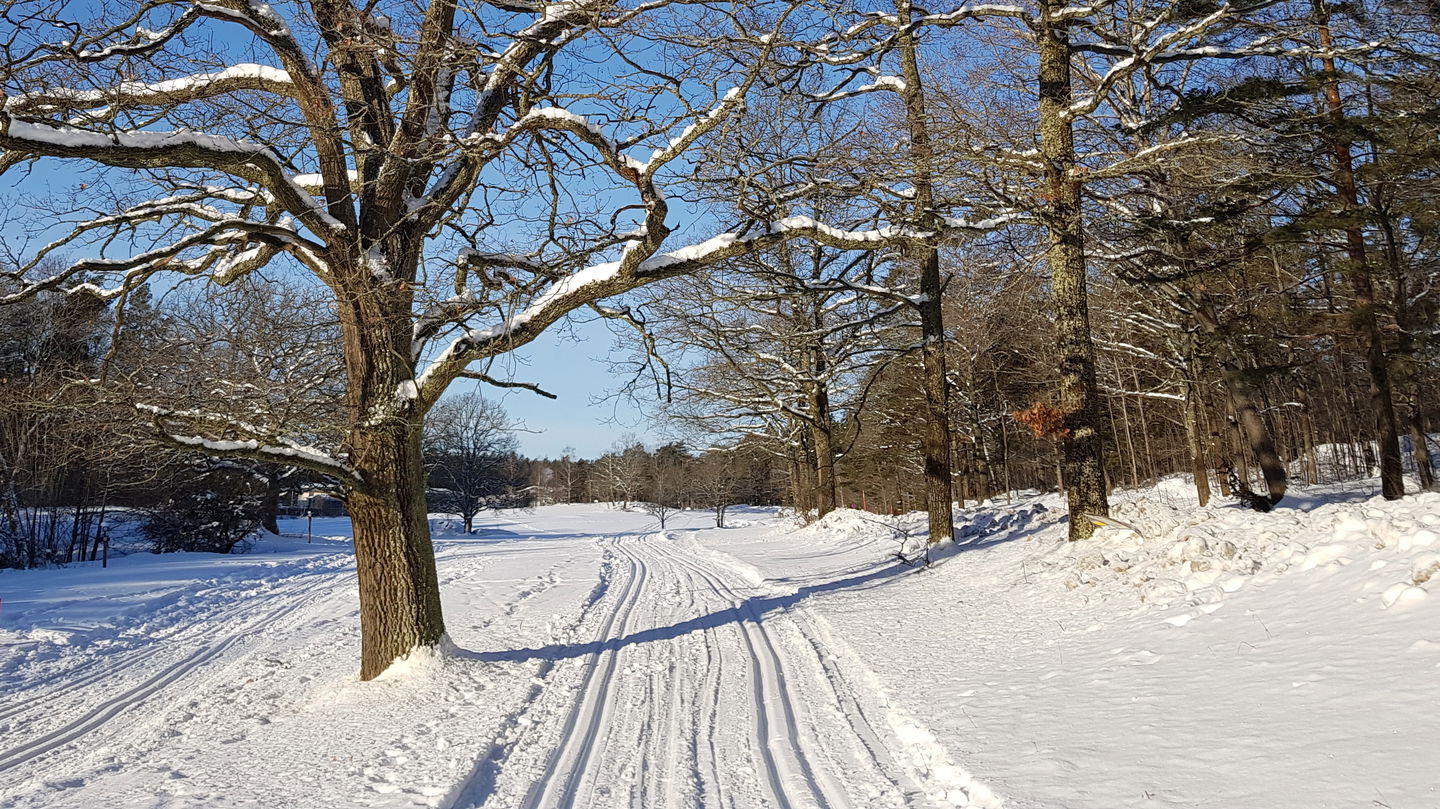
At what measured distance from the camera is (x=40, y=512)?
21531 mm

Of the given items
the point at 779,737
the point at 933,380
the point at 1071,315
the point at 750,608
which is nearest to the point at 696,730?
the point at 779,737

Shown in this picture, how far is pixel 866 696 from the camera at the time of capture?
19.2ft

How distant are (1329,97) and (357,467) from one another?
14.9m

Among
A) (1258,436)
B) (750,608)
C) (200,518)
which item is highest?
(1258,436)

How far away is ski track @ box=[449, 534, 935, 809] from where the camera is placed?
4145 millimetres

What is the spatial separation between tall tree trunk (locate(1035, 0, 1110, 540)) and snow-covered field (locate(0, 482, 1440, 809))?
57 centimetres

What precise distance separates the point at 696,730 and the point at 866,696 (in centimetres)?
139

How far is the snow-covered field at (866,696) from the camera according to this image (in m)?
3.73

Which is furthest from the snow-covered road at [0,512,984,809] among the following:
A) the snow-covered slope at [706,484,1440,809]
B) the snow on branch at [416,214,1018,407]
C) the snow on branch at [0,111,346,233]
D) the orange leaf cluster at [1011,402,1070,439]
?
the orange leaf cluster at [1011,402,1070,439]

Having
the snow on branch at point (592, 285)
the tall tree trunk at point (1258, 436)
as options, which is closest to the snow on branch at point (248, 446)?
the snow on branch at point (592, 285)

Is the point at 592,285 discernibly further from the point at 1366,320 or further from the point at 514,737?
the point at 1366,320

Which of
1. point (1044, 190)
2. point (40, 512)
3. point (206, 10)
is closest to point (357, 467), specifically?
point (206, 10)

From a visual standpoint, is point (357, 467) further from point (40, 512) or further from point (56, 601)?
point (40, 512)

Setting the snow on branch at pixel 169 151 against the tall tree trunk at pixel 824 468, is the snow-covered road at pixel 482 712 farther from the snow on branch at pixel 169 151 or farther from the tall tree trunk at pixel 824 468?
the tall tree trunk at pixel 824 468
